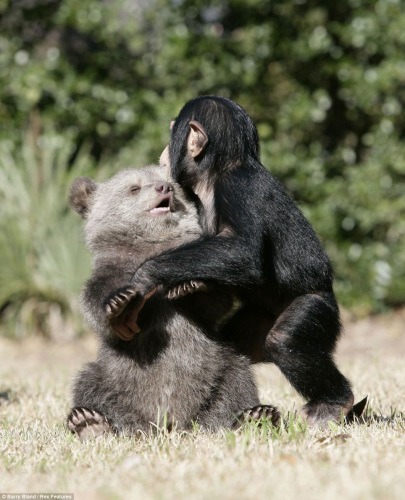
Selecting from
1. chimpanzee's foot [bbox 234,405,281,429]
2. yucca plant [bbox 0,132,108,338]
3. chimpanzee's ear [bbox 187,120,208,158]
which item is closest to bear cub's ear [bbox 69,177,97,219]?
chimpanzee's ear [bbox 187,120,208,158]

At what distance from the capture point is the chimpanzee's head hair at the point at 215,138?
422 centimetres

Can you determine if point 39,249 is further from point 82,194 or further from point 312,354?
point 312,354

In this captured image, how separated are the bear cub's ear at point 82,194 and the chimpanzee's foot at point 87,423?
1270mm

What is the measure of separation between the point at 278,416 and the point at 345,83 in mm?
7467

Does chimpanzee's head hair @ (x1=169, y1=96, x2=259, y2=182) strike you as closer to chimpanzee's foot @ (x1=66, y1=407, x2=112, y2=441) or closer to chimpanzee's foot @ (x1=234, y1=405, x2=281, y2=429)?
chimpanzee's foot @ (x1=234, y1=405, x2=281, y2=429)

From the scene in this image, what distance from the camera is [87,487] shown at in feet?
9.02

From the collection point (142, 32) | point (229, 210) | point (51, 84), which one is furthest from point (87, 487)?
point (142, 32)

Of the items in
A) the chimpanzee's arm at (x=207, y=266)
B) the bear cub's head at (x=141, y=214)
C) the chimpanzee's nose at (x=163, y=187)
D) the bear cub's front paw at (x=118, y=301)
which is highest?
the chimpanzee's nose at (x=163, y=187)

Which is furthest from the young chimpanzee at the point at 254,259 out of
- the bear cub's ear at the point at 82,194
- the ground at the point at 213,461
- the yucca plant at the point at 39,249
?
the yucca plant at the point at 39,249

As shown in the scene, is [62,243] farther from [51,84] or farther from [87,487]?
[87,487]

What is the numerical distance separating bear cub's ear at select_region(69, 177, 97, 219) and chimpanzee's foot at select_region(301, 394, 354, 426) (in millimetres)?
1784

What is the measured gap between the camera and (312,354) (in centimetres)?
393

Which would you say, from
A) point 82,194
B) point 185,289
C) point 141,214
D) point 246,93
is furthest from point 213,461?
point 246,93

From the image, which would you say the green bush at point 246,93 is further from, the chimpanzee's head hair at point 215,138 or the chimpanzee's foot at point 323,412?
the chimpanzee's foot at point 323,412
